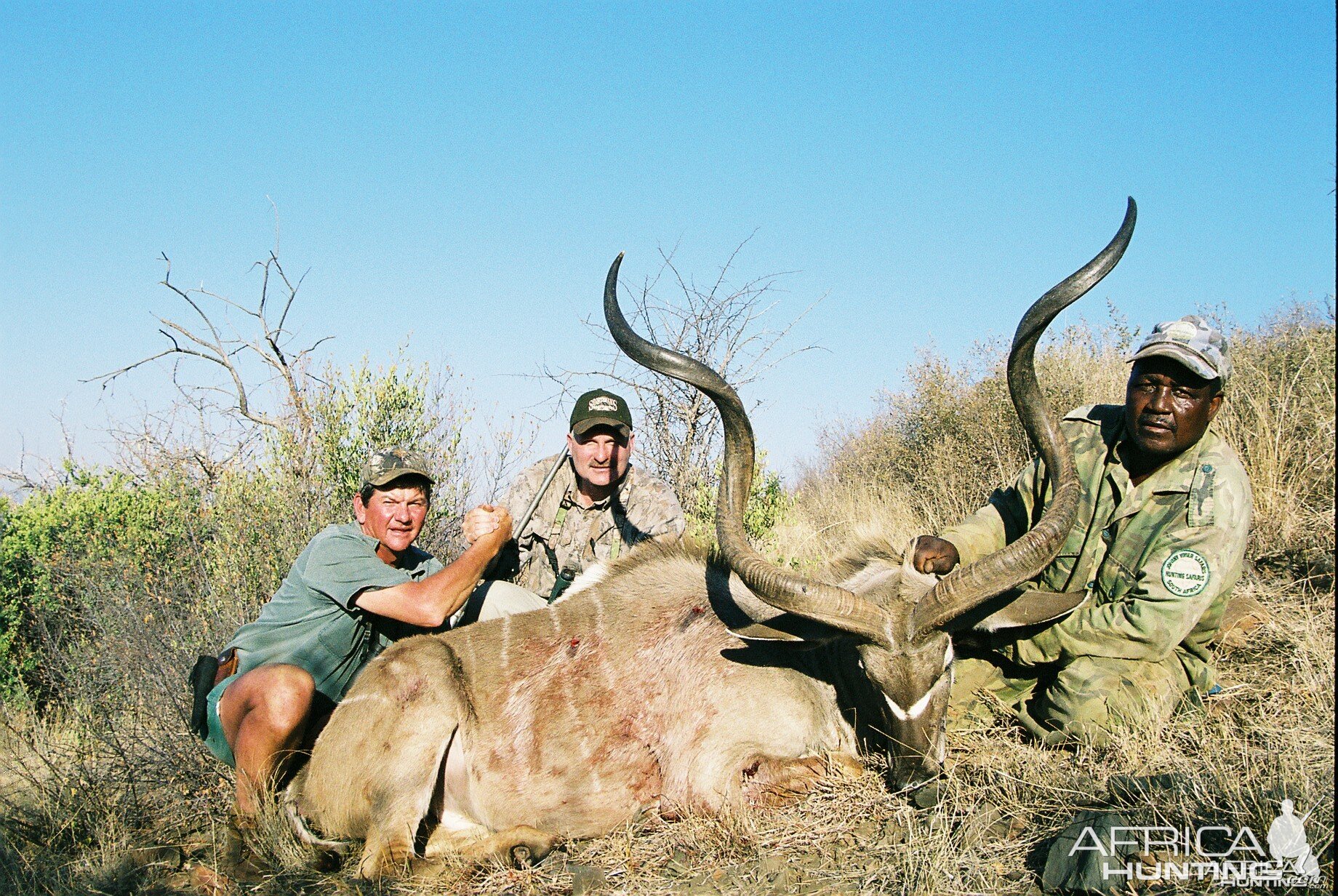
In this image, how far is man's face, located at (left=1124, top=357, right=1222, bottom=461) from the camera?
4.61 metres

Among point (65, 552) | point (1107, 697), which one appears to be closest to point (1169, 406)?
point (1107, 697)

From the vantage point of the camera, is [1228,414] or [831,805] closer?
[831,805]

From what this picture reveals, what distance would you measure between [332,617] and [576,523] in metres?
2.04

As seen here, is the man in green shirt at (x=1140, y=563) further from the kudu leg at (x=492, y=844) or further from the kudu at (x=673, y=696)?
the kudu leg at (x=492, y=844)

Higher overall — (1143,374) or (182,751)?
(1143,374)

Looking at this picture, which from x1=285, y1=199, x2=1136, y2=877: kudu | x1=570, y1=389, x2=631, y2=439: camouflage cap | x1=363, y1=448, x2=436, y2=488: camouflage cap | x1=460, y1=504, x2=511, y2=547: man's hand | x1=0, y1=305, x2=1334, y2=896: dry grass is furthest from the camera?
x1=570, y1=389, x2=631, y2=439: camouflage cap

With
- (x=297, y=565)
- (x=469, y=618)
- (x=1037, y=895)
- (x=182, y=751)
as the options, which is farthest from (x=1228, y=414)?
(x=182, y=751)

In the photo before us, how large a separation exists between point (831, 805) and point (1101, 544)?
195cm

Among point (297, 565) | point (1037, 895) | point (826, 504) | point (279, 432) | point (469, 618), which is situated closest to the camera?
point (1037, 895)

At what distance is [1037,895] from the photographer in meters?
3.36

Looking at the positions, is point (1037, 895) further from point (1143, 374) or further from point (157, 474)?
point (157, 474)

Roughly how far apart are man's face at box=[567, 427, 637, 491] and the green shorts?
2.47 meters

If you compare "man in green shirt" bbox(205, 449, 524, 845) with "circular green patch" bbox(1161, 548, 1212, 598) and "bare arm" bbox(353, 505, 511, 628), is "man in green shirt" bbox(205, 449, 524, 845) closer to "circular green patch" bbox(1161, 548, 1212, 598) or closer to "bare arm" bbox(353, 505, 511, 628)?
"bare arm" bbox(353, 505, 511, 628)
